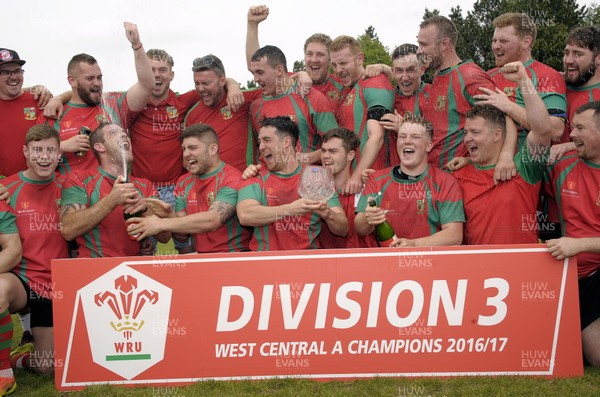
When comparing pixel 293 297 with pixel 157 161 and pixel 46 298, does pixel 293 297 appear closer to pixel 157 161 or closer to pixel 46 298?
pixel 46 298

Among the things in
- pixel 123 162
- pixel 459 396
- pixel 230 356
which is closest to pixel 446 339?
pixel 459 396

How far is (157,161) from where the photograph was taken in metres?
7.64

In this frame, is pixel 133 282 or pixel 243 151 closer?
pixel 133 282

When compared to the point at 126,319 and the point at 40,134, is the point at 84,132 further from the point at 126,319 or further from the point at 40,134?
the point at 126,319

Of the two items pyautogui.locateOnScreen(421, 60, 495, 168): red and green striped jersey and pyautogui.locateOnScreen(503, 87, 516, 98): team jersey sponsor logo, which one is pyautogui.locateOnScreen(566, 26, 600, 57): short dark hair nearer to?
pyautogui.locateOnScreen(503, 87, 516, 98): team jersey sponsor logo

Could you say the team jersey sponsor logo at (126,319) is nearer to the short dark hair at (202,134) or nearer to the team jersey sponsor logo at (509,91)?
the short dark hair at (202,134)

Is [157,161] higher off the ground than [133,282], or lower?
higher

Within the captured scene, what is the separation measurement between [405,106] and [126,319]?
12.5 ft

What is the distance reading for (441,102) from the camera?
23.0 feet

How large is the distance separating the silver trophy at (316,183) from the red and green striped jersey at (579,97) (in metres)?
2.93

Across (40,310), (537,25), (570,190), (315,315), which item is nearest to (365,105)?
(570,190)

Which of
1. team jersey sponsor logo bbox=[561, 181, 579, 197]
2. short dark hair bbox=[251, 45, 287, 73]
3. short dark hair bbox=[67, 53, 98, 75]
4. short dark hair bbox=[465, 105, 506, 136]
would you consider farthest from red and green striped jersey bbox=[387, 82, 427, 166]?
short dark hair bbox=[67, 53, 98, 75]

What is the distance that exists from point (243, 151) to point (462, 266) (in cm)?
334

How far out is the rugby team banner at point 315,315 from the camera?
17.5ft
